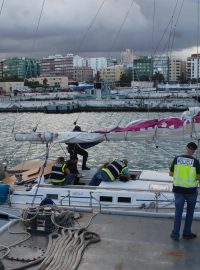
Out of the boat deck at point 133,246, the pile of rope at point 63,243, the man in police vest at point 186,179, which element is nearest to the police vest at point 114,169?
the boat deck at point 133,246

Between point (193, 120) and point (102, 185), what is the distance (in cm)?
327

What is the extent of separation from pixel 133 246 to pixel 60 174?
14.9 ft

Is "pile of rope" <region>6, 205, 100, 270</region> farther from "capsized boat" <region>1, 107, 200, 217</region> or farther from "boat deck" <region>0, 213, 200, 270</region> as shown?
"capsized boat" <region>1, 107, 200, 217</region>

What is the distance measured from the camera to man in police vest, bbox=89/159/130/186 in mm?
12305

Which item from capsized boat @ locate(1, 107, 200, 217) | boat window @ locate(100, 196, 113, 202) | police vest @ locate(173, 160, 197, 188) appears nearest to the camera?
police vest @ locate(173, 160, 197, 188)

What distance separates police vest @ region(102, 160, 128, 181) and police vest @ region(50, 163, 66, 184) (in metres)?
1.21

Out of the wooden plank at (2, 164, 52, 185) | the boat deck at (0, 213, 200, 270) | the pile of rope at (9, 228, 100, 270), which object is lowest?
the boat deck at (0, 213, 200, 270)

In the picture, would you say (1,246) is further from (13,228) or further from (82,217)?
(82,217)

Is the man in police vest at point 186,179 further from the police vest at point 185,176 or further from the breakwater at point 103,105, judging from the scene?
the breakwater at point 103,105

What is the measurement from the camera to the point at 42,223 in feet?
30.6

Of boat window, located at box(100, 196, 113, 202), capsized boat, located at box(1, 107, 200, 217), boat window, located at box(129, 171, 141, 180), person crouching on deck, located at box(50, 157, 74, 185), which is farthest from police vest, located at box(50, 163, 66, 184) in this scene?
boat window, located at box(129, 171, 141, 180)

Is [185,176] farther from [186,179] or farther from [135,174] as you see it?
[135,174]

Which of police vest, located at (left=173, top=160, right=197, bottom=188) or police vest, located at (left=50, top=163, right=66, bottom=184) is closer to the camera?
police vest, located at (left=173, top=160, right=197, bottom=188)

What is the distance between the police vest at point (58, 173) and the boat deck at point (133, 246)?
240 cm
